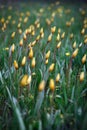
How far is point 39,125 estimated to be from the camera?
166cm

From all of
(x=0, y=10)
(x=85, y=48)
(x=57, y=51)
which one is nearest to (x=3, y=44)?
(x=57, y=51)

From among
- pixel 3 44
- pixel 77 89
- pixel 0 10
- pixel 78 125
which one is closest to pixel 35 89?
pixel 77 89

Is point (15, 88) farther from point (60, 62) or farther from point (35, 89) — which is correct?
point (60, 62)

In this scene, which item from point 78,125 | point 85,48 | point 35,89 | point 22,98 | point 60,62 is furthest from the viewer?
point 85,48

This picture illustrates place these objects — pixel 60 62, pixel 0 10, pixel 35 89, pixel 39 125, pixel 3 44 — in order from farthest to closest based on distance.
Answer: pixel 0 10, pixel 3 44, pixel 60 62, pixel 35 89, pixel 39 125

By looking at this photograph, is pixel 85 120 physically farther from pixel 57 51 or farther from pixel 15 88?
pixel 57 51

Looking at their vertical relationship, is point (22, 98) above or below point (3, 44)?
below

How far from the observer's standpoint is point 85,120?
5.61 feet

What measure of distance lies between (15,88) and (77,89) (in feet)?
1.87

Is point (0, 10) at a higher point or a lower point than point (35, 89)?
higher

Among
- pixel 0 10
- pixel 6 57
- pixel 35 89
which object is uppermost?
pixel 0 10

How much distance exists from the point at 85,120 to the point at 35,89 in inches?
27.8

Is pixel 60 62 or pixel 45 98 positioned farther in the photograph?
pixel 60 62

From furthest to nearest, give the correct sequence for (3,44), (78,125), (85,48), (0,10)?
(0,10)
(3,44)
(85,48)
(78,125)
